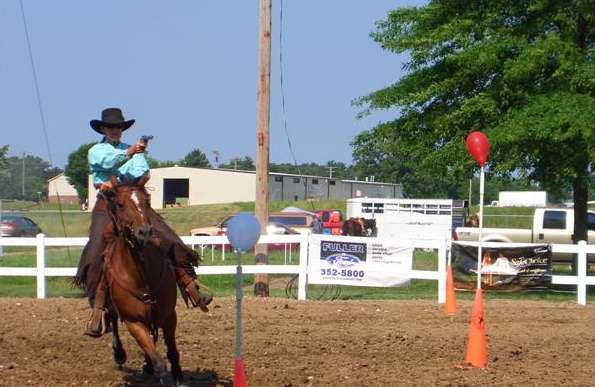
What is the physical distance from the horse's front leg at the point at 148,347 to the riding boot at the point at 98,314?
310mm

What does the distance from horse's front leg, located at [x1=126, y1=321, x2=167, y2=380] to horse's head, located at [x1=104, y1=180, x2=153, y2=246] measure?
2.79 feet

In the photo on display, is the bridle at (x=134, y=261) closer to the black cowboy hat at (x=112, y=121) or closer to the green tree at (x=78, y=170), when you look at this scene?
the black cowboy hat at (x=112, y=121)

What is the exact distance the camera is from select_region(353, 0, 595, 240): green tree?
19.6m

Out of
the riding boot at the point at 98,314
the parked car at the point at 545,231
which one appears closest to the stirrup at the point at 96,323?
the riding boot at the point at 98,314

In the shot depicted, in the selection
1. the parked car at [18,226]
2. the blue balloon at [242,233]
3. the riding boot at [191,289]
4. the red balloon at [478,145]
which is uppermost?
the red balloon at [478,145]

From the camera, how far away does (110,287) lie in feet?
26.0

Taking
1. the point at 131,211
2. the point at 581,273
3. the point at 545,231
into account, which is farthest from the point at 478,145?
the point at 545,231

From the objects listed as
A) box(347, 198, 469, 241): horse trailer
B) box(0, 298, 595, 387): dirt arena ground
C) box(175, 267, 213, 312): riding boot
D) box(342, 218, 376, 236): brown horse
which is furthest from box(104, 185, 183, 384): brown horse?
box(347, 198, 469, 241): horse trailer

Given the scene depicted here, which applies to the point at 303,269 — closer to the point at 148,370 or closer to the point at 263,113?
the point at 263,113

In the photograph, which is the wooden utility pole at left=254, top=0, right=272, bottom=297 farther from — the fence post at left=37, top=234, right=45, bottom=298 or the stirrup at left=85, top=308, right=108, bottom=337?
the stirrup at left=85, top=308, right=108, bottom=337

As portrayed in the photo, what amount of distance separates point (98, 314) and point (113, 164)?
1440 millimetres

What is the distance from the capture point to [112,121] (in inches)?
343

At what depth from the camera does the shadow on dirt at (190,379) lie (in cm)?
879

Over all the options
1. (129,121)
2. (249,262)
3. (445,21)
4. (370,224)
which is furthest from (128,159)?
(370,224)
